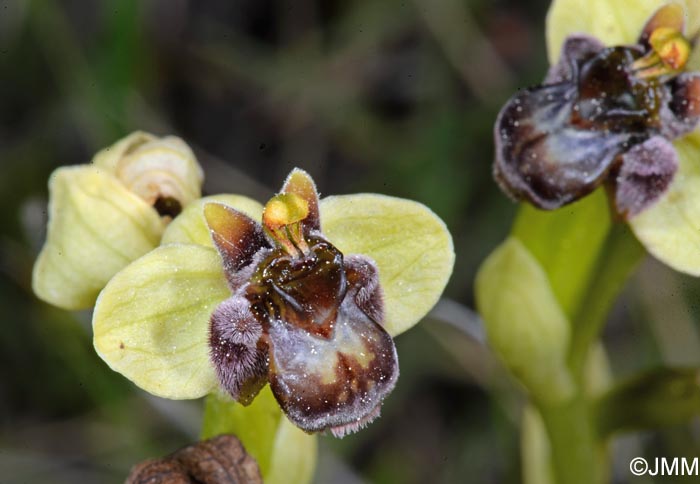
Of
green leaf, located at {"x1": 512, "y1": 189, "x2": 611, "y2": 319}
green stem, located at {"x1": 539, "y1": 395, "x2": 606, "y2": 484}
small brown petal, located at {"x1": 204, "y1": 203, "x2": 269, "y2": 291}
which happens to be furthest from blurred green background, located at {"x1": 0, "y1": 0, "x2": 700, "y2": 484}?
small brown petal, located at {"x1": 204, "y1": 203, "x2": 269, "y2": 291}

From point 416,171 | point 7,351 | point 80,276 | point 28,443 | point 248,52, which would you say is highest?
point 80,276

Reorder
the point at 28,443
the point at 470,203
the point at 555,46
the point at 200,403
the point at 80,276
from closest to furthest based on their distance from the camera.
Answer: the point at 80,276 < the point at 555,46 < the point at 200,403 < the point at 28,443 < the point at 470,203

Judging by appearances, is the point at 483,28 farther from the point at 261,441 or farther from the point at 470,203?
the point at 261,441

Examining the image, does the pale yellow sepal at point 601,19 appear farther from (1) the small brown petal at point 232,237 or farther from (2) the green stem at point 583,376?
(1) the small brown petal at point 232,237

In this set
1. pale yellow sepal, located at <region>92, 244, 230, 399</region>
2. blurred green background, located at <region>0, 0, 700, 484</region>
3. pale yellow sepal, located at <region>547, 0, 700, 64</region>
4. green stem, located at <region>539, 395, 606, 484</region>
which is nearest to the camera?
pale yellow sepal, located at <region>92, 244, 230, 399</region>

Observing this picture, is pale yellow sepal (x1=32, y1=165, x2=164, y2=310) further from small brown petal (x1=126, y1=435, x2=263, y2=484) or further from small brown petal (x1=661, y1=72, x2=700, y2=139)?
small brown petal (x1=661, y1=72, x2=700, y2=139)

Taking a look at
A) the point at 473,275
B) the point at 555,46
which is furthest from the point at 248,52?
the point at 555,46

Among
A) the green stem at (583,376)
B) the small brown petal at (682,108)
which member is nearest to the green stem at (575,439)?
the green stem at (583,376)
